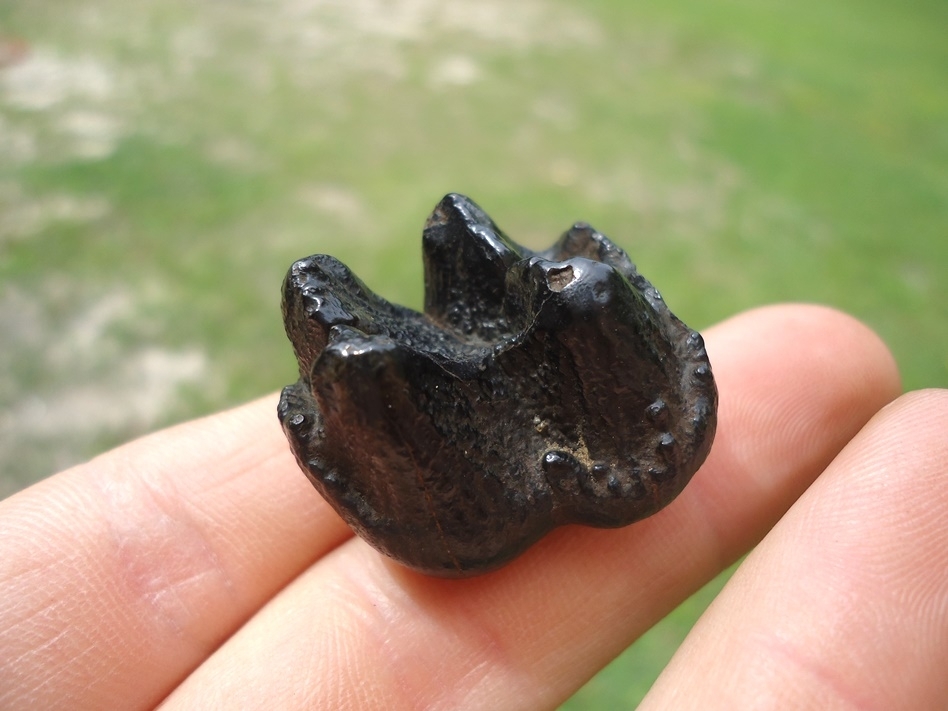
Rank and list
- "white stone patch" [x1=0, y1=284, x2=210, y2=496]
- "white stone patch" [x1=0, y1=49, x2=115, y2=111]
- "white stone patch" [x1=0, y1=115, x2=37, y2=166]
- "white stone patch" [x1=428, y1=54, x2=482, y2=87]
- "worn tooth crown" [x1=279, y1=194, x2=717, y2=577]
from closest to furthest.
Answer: "worn tooth crown" [x1=279, y1=194, x2=717, y2=577] < "white stone patch" [x1=0, y1=284, x2=210, y2=496] < "white stone patch" [x1=0, y1=115, x2=37, y2=166] < "white stone patch" [x1=0, y1=49, x2=115, y2=111] < "white stone patch" [x1=428, y1=54, x2=482, y2=87]

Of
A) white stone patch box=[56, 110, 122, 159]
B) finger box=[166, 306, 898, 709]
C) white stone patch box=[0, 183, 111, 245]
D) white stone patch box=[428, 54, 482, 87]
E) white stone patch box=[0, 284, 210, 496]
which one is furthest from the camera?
white stone patch box=[428, 54, 482, 87]

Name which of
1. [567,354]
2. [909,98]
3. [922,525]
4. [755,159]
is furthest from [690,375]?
[909,98]

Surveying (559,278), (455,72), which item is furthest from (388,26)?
(559,278)

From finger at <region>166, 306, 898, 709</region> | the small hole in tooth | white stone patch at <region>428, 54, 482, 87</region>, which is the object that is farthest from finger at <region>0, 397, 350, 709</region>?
white stone patch at <region>428, 54, 482, 87</region>

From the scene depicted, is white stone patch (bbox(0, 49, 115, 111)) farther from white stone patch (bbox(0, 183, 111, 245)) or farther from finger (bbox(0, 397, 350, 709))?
finger (bbox(0, 397, 350, 709))

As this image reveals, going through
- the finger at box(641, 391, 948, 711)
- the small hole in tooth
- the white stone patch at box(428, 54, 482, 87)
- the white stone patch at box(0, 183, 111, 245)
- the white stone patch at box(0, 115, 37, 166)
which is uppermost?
the white stone patch at box(0, 115, 37, 166)

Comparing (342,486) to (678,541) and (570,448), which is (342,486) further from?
(678,541)

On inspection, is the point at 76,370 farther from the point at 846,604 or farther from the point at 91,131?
the point at 846,604

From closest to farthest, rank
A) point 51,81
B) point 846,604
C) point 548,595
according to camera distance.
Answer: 1. point 846,604
2. point 548,595
3. point 51,81
